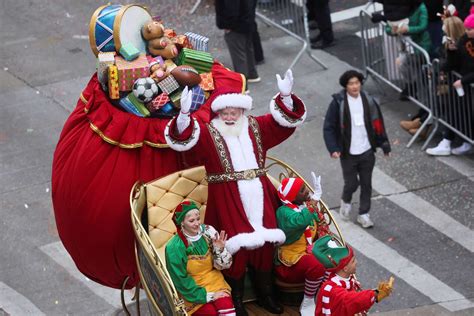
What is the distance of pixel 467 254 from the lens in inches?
429

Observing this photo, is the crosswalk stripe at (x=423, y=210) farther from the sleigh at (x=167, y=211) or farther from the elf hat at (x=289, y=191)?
the elf hat at (x=289, y=191)

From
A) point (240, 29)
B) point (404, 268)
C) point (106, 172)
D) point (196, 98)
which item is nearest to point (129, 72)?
point (196, 98)

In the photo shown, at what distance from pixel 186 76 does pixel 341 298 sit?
2139 millimetres

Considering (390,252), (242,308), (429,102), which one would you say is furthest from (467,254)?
(242,308)

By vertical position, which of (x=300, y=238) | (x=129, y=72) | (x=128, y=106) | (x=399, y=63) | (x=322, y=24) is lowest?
(x=322, y=24)

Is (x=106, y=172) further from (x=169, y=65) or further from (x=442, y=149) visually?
(x=442, y=149)

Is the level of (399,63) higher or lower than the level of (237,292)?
lower

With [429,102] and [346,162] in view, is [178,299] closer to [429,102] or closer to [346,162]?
[346,162]

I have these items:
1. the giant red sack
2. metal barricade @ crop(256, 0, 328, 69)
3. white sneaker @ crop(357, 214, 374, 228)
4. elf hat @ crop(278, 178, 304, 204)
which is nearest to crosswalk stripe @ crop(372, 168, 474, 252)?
white sneaker @ crop(357, 214, 374, 228)

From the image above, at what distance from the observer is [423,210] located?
11.7m

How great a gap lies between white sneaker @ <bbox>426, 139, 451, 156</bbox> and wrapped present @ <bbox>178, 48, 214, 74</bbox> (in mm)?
4358

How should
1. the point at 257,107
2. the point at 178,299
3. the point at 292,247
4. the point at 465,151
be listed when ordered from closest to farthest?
the point at 178,299 → the point at 292,247 → the point at 465,151 → the point at 257,107

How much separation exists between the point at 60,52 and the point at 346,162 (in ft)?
19.9

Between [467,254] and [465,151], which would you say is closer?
[467,254]
